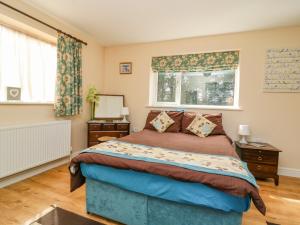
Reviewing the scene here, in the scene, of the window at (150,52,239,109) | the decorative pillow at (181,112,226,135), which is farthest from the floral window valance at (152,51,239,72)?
the decorative pillow at (181,112,226,135)

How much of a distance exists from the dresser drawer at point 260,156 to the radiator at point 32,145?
2958 mm

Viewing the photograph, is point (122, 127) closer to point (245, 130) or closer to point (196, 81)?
point (196, 81)

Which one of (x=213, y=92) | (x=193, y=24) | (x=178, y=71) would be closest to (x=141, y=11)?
(x=193, y=24)

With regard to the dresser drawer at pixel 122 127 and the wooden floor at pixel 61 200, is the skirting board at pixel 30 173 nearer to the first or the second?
the wooden floor at pixel 61 200

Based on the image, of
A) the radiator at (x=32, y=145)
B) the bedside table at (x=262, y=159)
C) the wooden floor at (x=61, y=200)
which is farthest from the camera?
the bedside table at (x=262, y=159)

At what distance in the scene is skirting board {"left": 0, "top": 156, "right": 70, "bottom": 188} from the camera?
7.61 feet

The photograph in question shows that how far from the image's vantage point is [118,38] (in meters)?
3.60

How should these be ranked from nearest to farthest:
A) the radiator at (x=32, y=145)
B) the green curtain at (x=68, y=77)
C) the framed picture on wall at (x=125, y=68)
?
the radiator at (x=32, y=145) → the green curtain at (x=68, y=77) → the framed picture on wall at (x=125, y=68)

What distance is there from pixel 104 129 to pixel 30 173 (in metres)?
1.34

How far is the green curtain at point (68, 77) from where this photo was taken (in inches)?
112

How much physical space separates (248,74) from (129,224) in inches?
117

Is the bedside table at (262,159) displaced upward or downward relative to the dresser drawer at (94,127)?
downward

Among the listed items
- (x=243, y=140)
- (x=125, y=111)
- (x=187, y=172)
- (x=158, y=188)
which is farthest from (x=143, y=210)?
(x=125, y=111)

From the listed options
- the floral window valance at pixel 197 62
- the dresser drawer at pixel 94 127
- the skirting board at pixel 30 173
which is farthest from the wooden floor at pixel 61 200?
the floral window valance at pixel 197 62
